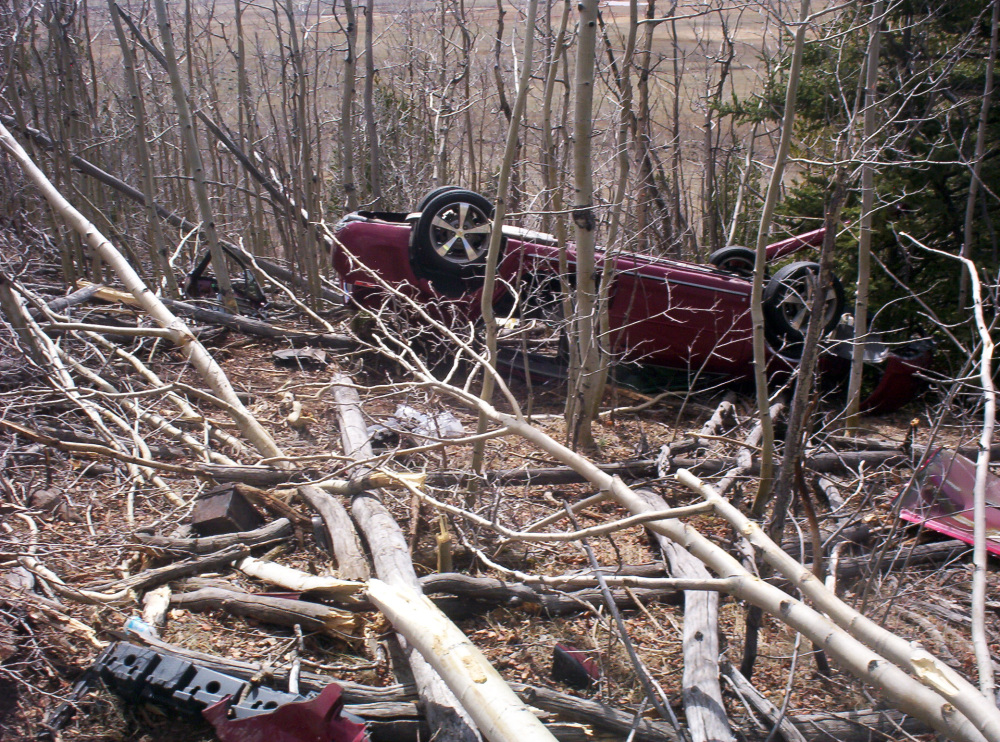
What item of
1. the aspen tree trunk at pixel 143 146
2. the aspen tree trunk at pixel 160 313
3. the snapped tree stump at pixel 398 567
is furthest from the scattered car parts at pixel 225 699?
the aspen tree trunk at pixel 143 146

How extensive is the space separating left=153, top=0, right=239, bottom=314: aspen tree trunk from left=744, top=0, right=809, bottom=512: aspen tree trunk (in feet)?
18.2

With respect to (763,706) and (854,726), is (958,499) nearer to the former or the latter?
(854,726)

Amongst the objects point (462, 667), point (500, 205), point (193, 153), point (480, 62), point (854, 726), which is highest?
point (480, 62)

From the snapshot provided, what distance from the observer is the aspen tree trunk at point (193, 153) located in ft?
21.9

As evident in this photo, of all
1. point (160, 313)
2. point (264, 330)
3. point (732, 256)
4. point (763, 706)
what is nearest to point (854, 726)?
point (763, 706)

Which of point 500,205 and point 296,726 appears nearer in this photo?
point 296,726

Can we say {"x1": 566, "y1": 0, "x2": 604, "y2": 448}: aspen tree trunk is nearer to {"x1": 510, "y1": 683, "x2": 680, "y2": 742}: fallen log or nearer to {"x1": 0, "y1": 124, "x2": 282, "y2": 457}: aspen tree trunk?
{"x1": 0, "y1": 124, "x2": 282, "y2": 457}: aspen tree trunk

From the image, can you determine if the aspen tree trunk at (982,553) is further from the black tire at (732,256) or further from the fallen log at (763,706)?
the black tire at (732,256)

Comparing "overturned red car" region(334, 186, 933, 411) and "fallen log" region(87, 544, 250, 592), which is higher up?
"overturned red car" region(334, 186, 933, 411)

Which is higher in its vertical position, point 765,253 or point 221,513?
point 765,253

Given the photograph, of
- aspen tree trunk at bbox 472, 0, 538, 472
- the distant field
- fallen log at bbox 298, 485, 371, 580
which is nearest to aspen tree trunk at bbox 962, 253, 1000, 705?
aspen tree trunk at bbox 472, 0, 538, 472

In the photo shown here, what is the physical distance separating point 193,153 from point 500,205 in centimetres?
480

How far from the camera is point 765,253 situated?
13.5 ft

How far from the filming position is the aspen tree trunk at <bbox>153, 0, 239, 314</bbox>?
668 cm
